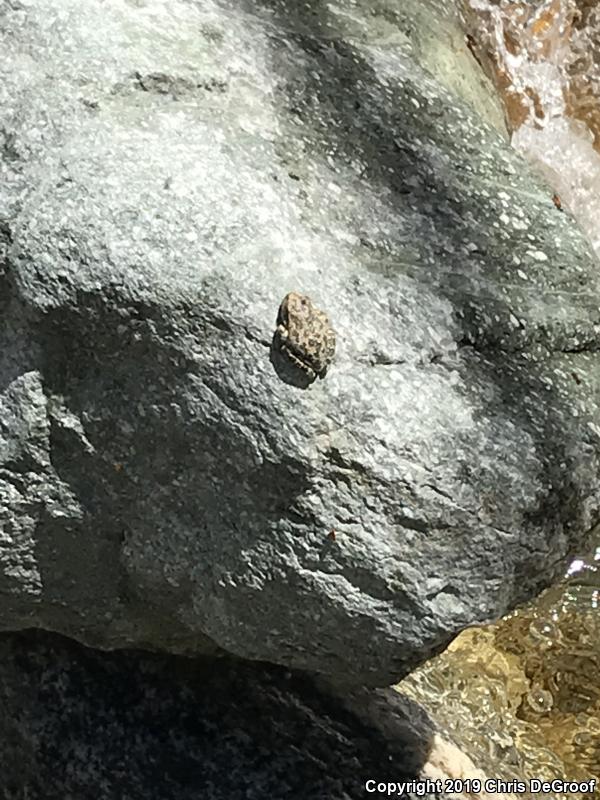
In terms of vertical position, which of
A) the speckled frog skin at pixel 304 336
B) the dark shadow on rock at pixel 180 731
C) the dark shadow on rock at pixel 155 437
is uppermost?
the speckled frog skin at pixel 304 336

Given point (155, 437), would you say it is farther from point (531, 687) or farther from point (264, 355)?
point (531, 687)

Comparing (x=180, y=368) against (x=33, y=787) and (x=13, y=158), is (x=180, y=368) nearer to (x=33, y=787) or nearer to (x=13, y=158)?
(x=13, y=158)

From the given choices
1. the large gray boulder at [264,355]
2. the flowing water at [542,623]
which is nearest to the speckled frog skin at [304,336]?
the large gray boulder at [264,355]

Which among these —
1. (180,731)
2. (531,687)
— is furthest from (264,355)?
(531,687)

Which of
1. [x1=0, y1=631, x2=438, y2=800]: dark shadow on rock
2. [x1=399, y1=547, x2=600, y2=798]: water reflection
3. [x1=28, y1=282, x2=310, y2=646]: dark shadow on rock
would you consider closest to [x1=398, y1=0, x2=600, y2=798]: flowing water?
[x1=399, y1=547, x2=600, y2=798]: water reflection

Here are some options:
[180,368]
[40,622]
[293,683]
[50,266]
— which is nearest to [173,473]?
[180,368]

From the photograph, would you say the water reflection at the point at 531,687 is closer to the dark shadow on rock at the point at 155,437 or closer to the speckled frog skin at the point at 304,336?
the dark shadow on rock at the point at 155,437

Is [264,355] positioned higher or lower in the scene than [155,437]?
higher

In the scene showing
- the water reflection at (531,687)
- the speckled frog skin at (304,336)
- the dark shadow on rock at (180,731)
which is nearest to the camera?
the speckled frog skin at (304,336)
